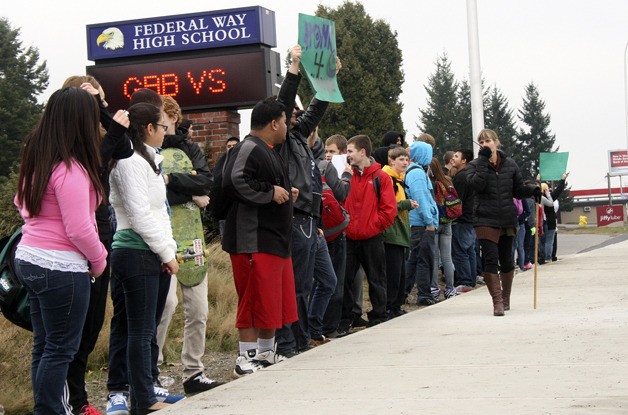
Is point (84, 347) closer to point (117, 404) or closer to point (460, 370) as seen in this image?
point (117, 404)

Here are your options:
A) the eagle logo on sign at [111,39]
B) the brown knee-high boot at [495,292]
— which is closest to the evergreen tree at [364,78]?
the eagle logo on sign at [111,39]

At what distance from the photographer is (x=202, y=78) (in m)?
15.6

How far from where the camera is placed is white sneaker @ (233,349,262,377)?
7.73 metres

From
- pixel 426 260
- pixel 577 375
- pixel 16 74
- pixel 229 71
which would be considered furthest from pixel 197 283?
pixel 16 74

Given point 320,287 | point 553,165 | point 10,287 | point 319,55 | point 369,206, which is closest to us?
point 10,287

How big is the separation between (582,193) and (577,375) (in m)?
116

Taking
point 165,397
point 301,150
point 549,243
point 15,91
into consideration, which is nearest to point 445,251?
point 549,243

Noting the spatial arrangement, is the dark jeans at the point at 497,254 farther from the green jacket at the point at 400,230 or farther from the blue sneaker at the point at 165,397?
the blue sneaker at the point at 165,397

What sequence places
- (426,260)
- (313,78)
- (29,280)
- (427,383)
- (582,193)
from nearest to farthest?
(29,280) < (427,383) < (313,78) < (426,260) < (582,193)

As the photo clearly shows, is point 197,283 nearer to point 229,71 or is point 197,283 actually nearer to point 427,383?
point 427,383

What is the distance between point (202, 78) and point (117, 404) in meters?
9.44

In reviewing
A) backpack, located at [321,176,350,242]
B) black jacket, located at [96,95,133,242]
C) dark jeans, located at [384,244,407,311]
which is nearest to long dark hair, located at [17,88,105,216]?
black jacket, located at [96,95,133,242]

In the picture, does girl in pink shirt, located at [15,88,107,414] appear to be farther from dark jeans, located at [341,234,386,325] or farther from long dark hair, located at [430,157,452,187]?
long dark hair, located at [430,157,452,187]

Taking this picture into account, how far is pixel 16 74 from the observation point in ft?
237
